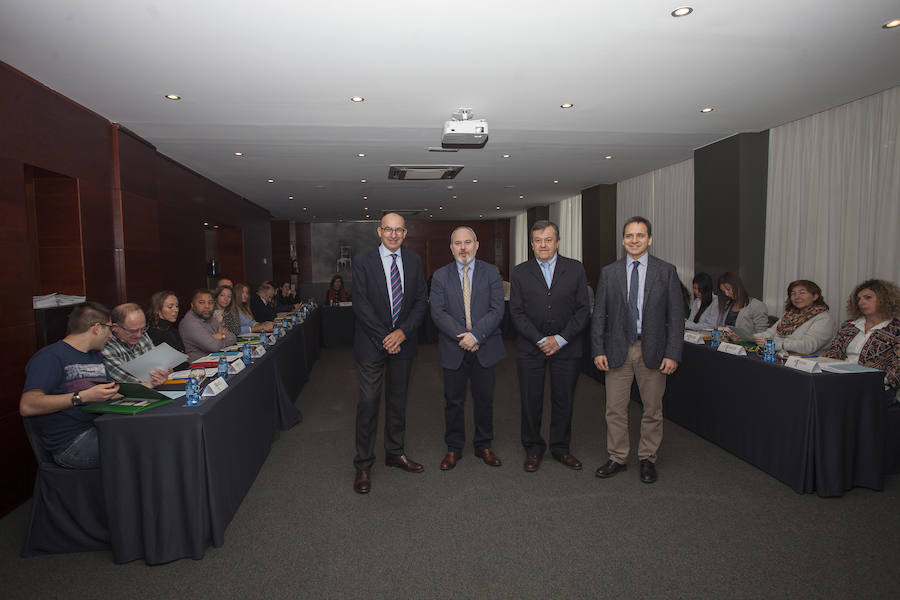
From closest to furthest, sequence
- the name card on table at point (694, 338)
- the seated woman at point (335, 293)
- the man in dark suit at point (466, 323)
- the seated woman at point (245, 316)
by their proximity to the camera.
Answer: the man in dark suit at point (466, 323)
the name card on table at point (694, 338)
the seated woman at point (245, 316)
the seated woman at point (335, 293)

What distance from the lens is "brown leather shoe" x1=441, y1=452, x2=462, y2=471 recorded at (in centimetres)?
333

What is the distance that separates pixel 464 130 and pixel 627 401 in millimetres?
2499

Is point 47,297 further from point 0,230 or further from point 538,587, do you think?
point 538,587

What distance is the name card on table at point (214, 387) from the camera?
101 inches

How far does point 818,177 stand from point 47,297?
21.4ft

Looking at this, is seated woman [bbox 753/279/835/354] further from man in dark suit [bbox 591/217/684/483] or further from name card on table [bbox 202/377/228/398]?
name card on table [bbox 202/377/228/398]

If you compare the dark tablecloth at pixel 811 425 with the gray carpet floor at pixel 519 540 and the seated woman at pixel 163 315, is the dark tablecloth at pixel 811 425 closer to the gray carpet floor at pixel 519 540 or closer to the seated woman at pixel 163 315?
the gray carpet floor at pixel 519 540

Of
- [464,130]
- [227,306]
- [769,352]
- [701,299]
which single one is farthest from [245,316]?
[701,299]

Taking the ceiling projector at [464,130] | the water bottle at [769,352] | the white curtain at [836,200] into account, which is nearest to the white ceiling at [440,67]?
the ceiling projector at [464,130]

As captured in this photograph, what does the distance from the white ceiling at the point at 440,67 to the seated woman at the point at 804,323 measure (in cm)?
157

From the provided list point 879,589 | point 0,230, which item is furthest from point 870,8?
point 0,230

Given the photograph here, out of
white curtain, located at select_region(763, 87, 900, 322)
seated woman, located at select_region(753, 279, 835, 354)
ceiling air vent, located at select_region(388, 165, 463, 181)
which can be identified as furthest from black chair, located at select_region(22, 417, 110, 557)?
white curtain, located at select_region(763, 87, 900, 322)

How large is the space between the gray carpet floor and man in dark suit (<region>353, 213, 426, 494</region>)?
1.30 feet

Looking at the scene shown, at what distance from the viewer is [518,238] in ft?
49.6
